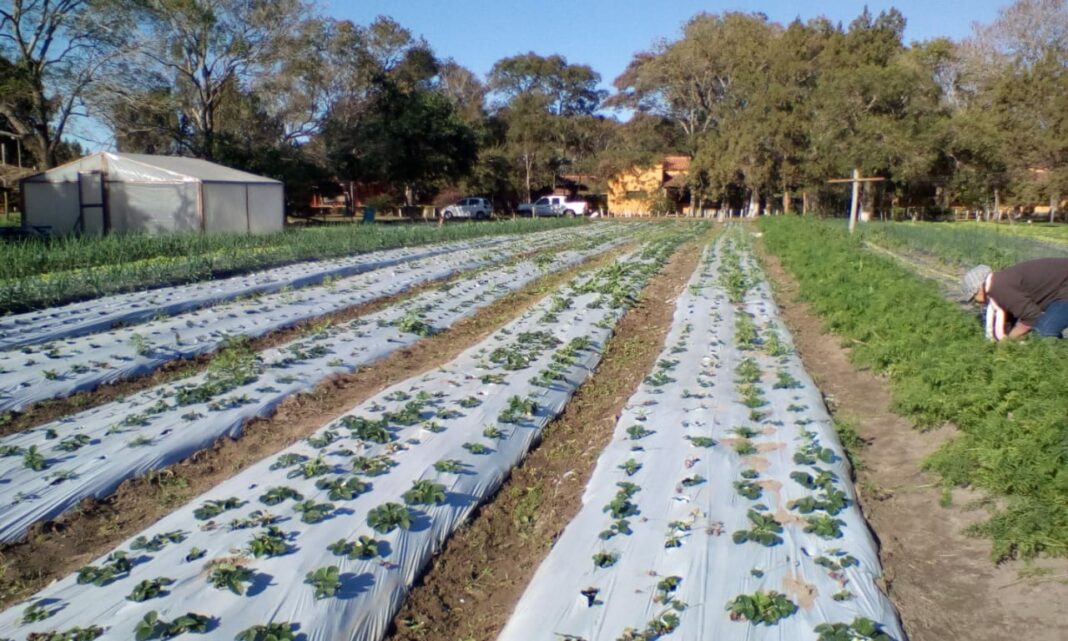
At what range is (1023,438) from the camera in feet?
15.5

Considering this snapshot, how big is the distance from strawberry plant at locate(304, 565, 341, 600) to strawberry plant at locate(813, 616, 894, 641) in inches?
87.6

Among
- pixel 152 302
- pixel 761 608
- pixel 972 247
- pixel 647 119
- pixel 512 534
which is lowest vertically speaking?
pixel 512 534

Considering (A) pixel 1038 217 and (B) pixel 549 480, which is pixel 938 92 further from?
(B) pixel 549 480

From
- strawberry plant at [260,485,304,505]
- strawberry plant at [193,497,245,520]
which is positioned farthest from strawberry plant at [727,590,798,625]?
strawberry plant at [193,497,245,520]

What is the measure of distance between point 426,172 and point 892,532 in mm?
44373

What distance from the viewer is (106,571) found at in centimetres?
395

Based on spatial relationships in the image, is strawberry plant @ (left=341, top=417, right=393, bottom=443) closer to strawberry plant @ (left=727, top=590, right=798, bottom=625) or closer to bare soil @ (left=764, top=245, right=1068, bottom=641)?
strawberry plant @ (left=727, top=590, right=798, bottom=625)

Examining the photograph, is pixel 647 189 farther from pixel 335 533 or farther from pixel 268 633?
pixel 268 633

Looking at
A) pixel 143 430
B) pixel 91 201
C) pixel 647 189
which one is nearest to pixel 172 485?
pixel 143 430

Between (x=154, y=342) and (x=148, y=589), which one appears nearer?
(x=148, y=589)

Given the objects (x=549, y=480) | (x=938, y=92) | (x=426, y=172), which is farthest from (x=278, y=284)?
(x=938, y=92)

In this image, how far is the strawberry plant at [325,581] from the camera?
12.4 ft

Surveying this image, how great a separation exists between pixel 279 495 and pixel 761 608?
2.87m

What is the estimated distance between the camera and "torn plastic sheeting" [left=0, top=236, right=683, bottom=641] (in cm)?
366
